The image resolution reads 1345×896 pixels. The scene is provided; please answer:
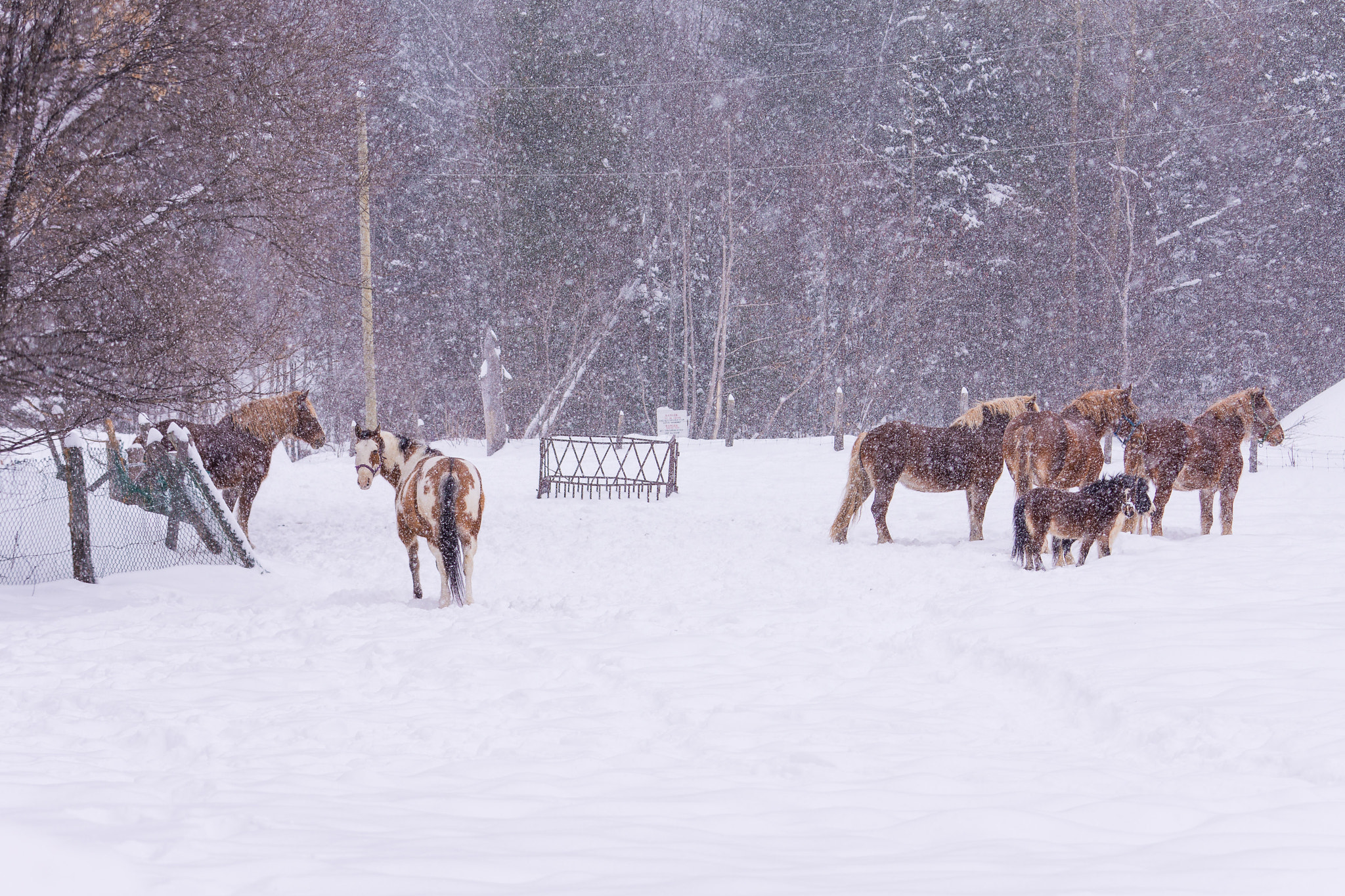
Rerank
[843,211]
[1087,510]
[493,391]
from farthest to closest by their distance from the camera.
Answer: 1. [843,211]
2. [493,391]
3. [1087,510]

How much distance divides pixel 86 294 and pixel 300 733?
16.2ft

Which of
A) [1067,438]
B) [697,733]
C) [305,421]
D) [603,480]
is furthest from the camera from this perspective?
[603,480]

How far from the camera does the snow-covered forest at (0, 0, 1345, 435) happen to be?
27578 millimetres

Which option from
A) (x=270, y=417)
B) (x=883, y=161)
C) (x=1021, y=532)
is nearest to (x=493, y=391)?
(x=270, y=417)

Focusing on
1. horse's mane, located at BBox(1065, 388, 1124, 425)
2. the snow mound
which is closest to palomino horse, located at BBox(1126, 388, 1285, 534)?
horse's mane, located at BBox(1065, 388, 1124, 425)

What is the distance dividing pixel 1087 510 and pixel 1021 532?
743 millimetres

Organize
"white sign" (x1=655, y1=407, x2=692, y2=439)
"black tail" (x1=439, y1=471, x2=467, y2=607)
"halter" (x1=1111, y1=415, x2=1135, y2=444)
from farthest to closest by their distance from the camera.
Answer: "white sign" (x1=655, y1=407, x2=692, y2=439), "halter" (x1=1111, y1=415, x2=1135, y2=444), "black tail" (x1=439, y1=471, x2=467, y2=607)

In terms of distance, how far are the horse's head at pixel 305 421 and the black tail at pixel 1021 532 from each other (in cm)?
894

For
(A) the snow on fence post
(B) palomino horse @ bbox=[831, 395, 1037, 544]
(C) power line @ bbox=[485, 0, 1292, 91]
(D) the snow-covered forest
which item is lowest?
(B) palomino horse @ bbox=[831, 395, 1037, 544]

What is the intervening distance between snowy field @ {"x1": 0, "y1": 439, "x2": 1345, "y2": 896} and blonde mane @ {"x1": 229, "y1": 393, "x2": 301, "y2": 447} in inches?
127

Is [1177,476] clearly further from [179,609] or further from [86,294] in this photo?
[86,294]

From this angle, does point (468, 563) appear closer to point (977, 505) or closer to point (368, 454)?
point (368, 454)

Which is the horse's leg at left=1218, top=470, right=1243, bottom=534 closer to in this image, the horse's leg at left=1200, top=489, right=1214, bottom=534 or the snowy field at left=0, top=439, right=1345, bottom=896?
the horse's leg at left=1200, top=489, right=1214, bottom=534

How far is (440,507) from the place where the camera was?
800 cm
